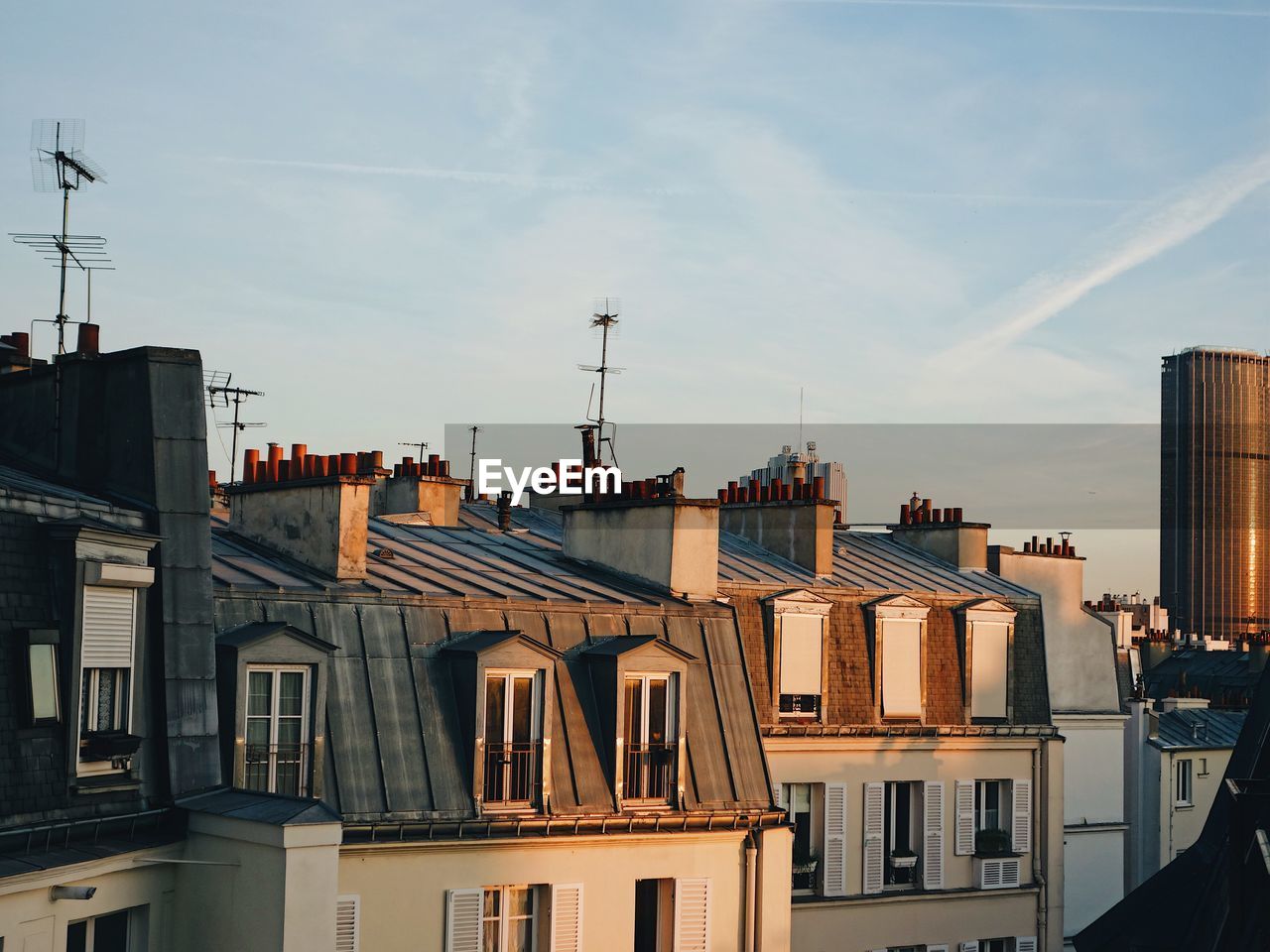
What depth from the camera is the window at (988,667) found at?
2714 cm

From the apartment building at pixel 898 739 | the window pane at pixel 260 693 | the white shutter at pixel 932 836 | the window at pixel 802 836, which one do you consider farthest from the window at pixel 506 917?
the white shutter at pixel 932 836

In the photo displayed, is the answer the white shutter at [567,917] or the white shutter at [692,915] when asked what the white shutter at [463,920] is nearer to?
the white shutter at [567,917]

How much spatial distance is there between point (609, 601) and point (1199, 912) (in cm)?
884

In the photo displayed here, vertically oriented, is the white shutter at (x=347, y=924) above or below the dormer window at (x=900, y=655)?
below

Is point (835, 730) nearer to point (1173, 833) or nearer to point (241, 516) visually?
point (241, 516)

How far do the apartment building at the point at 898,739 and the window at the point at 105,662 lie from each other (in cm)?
1197

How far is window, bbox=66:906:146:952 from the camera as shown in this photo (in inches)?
512

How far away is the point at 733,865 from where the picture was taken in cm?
1947

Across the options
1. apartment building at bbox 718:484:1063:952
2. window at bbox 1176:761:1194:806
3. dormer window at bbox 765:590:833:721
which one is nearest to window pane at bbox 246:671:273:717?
apartment building at bbox 718:484:1063:952

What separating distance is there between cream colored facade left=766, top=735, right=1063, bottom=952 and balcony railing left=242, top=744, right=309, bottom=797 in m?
9.92

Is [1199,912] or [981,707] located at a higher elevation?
[981,707]

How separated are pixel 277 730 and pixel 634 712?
14.9 ft

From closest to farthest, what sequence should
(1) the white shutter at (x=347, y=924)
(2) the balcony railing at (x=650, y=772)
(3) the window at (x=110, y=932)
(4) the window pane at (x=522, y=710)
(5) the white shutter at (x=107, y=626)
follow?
(3) the window at (x=110, y=932) < (5) the white shutter at (x=107, y=626) < (1) the white shutter at (x=347, y=924) < (4) the window pane at (x=522, y=710) < (2) the balcony railing at (x=650, y=772)

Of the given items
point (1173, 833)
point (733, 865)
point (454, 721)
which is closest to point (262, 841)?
point (454, 721)
